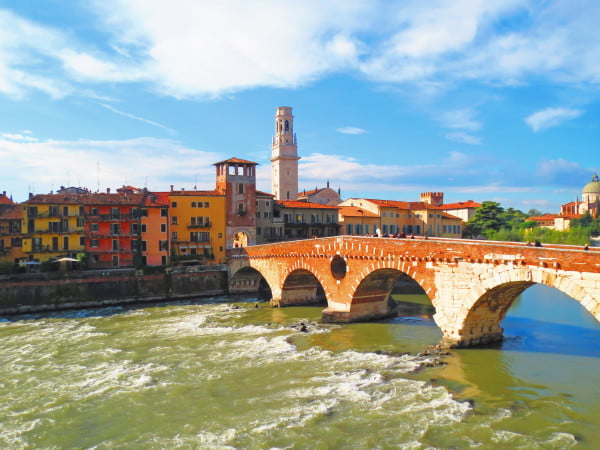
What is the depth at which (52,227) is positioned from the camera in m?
42.6

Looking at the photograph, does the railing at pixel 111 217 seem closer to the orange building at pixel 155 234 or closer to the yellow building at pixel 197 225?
the orange building at pixel 155 234

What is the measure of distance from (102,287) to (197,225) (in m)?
10.9

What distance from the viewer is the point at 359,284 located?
27141 mm

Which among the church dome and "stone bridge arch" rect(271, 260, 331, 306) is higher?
the church dome

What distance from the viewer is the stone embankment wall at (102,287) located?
36.1 m

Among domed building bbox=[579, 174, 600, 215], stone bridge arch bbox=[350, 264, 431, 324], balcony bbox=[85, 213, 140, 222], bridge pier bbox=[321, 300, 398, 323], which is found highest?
domed building bbox=[579, 174, 600, 215]

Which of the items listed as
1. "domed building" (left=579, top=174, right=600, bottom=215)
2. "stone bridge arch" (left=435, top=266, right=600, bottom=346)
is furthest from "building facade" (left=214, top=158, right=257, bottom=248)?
"domed building" (left=579, top=174, right=600, bottom=215)

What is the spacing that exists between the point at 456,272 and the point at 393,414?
7.73 meters

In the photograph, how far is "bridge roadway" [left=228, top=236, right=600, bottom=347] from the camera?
55.2 ft

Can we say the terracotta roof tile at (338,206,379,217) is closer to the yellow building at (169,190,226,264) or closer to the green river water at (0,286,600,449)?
the yellow building at (169,190,226,264)

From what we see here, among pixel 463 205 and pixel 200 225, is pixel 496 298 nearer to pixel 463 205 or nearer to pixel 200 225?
pixel 200 225

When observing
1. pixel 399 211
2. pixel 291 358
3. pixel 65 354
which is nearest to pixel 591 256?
pixel 291 358

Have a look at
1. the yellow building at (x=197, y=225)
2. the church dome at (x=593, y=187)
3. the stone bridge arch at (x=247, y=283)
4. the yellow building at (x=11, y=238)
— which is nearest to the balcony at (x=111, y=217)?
the yellow building at (x=197, y=225)

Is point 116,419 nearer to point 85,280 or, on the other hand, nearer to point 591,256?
point 591,256
